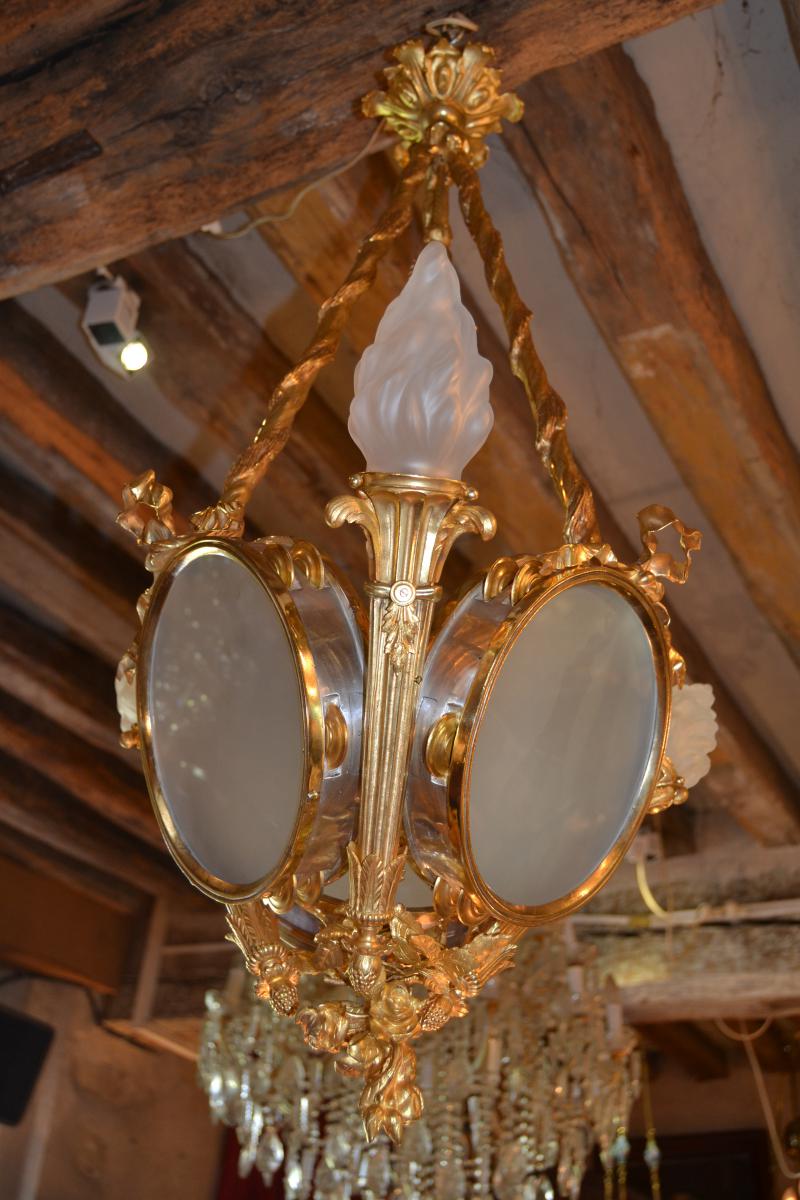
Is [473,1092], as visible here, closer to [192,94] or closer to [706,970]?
[706,970]

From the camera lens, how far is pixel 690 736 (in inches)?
50.3

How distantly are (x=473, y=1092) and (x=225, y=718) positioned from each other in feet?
8.62

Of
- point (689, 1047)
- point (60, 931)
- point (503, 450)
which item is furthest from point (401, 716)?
point (689, 1047)

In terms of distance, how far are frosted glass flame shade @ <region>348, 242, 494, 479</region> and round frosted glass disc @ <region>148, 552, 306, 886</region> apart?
173 mm

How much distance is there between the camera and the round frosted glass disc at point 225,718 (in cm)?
110

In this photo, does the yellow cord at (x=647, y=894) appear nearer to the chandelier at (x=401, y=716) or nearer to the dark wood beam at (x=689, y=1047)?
the dark wood beam at (x=689, y=1047)

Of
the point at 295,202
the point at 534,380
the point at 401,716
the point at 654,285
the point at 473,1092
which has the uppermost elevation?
the point at 295,202

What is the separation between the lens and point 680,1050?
4922 millimetres

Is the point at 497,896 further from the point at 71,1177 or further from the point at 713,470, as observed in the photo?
the point at 71,1177

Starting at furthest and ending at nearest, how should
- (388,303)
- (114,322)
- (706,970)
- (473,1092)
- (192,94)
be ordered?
(473,1092), (706,970), (114,322), (388,303), (192,94)

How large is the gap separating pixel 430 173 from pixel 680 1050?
4.38m

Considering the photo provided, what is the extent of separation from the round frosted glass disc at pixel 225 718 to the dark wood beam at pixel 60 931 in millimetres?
2631

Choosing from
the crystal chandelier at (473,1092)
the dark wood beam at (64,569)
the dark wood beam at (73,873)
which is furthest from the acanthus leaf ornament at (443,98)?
the dark wood beam at (73,873)

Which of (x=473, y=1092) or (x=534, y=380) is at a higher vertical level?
(x=473, y=1092)
